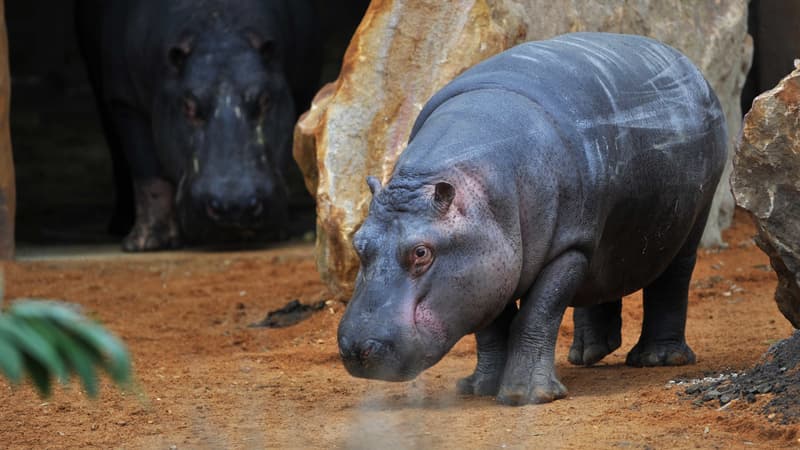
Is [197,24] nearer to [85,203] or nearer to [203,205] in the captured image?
[203,205]

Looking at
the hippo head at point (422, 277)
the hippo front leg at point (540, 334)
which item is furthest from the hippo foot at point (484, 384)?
the hippo head at point (422, 277)

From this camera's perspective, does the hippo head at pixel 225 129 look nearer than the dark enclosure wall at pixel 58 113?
Yes

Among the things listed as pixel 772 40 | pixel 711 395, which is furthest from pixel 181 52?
pixel 711 395

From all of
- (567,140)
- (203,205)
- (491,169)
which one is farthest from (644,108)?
(203,205)

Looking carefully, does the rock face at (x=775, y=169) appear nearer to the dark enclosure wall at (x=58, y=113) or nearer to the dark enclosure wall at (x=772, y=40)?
the dark enclosure wall at (x=772, y=40)

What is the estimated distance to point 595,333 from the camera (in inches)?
212

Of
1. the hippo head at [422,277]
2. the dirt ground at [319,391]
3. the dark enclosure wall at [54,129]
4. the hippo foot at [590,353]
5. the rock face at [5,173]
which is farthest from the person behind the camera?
the dark enclosure wall at [54,129]

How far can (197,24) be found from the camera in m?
9.41

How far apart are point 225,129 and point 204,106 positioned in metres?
0.24

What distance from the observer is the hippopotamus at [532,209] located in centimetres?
416

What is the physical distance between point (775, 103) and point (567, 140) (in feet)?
2.24

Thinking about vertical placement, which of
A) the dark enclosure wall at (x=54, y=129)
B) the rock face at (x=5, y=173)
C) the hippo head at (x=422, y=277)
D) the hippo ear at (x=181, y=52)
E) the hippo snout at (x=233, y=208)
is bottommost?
the dark enclosure wall at (x=54, y=129)

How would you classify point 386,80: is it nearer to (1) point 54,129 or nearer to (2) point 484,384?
(2) point 484,384

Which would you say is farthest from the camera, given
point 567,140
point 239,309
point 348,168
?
point 239,309
